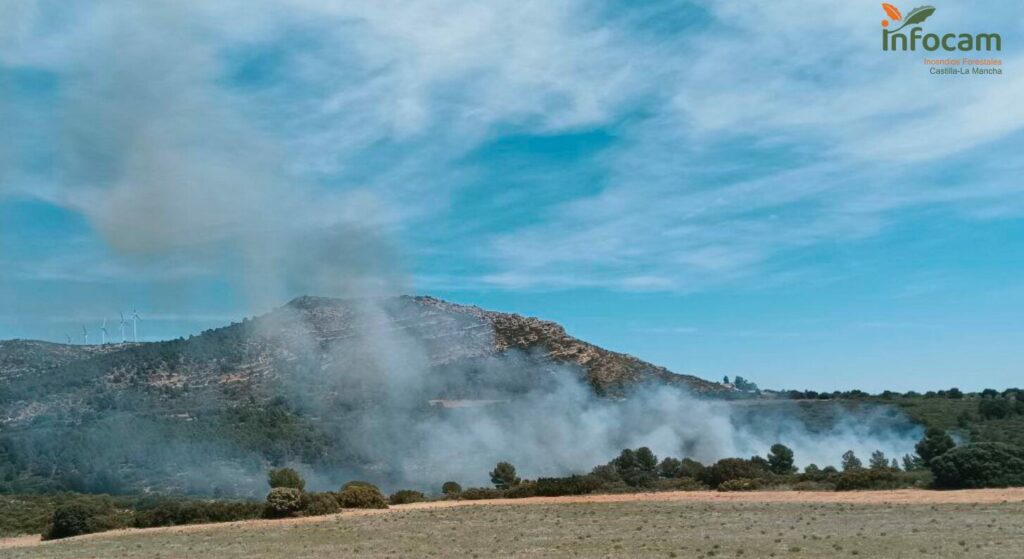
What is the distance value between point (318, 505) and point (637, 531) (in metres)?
21.9

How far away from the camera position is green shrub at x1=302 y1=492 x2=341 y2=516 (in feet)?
152

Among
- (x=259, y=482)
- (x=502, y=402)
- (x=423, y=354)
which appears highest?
(x=423, y=354)

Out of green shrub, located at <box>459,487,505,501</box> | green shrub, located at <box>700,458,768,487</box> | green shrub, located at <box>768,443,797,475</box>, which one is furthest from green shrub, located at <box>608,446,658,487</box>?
green shrub, located at <box>459,487,505,501</box>

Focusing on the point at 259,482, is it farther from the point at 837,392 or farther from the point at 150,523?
the point at 837,392

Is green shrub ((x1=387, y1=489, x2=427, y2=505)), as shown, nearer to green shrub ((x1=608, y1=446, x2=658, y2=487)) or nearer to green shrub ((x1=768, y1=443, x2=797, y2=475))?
green shrub ((x1=608, y1=446, x2=658, y2=487))

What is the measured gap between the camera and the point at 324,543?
107 ft

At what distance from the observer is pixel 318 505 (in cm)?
4669

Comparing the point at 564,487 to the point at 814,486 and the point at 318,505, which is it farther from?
the point at 318,505

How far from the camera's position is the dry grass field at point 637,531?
25297 mm

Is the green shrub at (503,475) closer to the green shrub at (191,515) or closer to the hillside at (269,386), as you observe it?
the hillside at (269,386)

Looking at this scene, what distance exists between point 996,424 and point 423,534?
58.4m

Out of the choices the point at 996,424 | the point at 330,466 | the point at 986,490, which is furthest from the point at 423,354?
the point at 986,490

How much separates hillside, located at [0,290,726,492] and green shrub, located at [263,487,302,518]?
1546 inches

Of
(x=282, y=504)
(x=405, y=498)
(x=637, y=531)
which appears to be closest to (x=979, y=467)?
(x=637, y=531)
